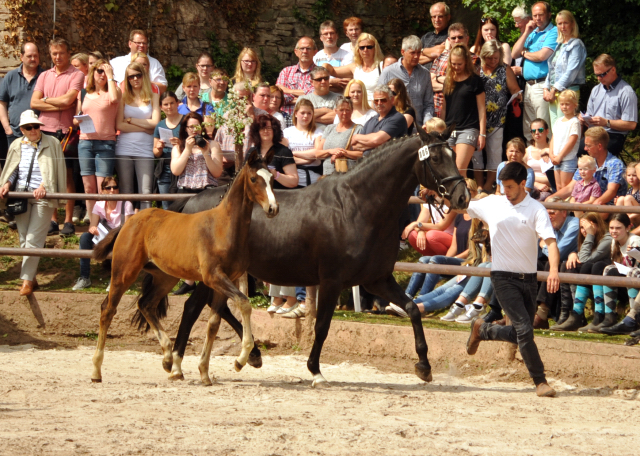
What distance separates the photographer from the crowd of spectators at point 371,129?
9953mm

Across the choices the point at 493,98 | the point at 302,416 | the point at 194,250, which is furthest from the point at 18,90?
the point at 302,416

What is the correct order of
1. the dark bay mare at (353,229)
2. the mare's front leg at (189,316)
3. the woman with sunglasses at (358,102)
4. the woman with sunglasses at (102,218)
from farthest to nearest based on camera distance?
1. the woman with sunglasses at (102,218)
2. the woman with sunglasses at (358,102)
3. the mare's front leg at (189,316)
4. the dark bay mare at (353,229)

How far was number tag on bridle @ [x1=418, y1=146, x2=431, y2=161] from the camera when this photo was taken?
785cm

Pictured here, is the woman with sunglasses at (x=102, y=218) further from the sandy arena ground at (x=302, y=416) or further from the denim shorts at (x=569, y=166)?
the denim shorts at (x=569, y=166)

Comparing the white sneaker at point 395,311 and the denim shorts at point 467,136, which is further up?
the denim shorts at point 467,136

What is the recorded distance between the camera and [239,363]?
7570mm

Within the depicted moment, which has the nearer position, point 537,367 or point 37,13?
point 537,367

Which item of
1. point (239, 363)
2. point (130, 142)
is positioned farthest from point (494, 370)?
point (130, 142)

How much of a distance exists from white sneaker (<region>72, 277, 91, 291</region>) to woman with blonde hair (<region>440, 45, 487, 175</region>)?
5114mm

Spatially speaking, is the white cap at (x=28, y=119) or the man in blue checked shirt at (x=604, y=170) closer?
the man in blue checked shirt at (x=604, y=170)

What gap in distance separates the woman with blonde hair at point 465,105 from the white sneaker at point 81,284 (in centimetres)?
511

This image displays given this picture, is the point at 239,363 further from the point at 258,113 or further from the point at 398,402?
the point at 258,113

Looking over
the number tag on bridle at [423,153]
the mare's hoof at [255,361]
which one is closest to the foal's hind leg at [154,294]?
the mare's hoof at [255,361]

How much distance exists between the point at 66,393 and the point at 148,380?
4.21ft
